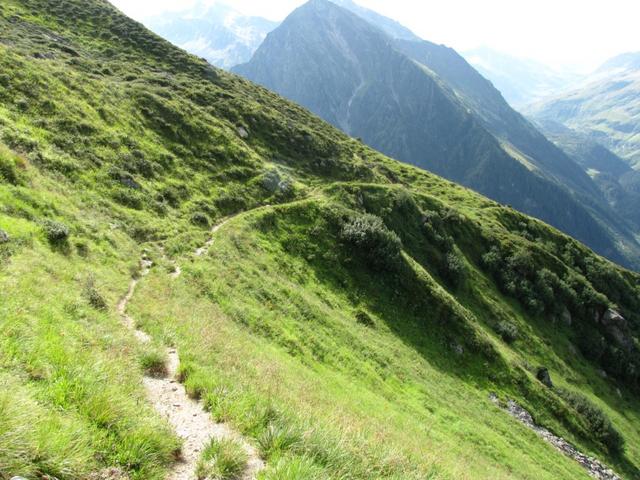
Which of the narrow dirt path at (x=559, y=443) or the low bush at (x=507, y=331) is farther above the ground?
the low bush at (x=507, y=331)

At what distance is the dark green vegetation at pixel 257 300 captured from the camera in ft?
23.8

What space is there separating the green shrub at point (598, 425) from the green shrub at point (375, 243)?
2615cm

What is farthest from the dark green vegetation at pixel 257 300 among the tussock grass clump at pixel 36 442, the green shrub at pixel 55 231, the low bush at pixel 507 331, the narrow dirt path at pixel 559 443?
the narrow dirt path at pixel 559 443

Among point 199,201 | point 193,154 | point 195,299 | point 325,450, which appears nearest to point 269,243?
point 199,201

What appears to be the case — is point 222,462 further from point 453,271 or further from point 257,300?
point 453,271

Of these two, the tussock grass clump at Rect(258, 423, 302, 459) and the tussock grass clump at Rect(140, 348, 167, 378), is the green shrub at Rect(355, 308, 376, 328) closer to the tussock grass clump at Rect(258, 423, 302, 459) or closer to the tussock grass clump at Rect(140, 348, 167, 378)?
the tussock grass clump at Rect(140, 348, 167, 378)

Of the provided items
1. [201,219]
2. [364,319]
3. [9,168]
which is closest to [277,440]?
[9,168]

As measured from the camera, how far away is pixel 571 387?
165 feet

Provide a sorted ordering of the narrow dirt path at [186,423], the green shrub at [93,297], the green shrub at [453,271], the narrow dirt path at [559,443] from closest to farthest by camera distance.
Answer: the narrow dirt path at [186,423] < the green shrub at [93,297] < the narrow dirt path at [559,443] < the green shrub at [453,271]

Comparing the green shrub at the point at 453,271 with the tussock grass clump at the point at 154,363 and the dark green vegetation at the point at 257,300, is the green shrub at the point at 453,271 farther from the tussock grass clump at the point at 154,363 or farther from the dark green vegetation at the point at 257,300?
the tussock grass clump at the point at 154,363

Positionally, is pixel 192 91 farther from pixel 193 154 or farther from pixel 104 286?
pixel 104 286

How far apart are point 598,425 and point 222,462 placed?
2006 inches

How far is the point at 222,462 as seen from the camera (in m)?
6.34

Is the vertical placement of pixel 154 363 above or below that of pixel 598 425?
above
